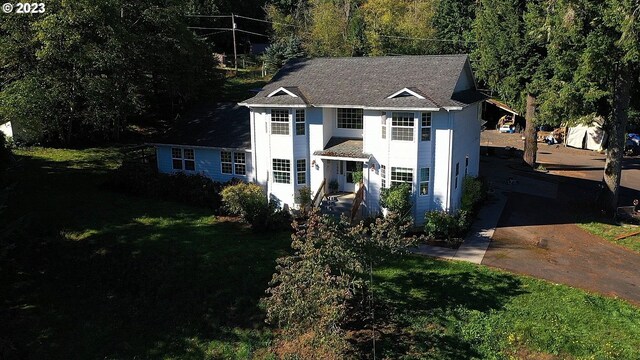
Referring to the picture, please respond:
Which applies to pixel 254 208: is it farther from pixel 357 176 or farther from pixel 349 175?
pixel 349 175

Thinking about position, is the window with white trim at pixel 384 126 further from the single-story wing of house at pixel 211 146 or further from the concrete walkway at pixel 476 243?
the single-story wing of house at pixel 211 146

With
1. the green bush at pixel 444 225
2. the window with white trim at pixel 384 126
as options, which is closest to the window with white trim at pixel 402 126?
the window with white trim at pixel 384 126

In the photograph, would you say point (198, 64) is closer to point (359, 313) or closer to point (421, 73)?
point (421, 73)

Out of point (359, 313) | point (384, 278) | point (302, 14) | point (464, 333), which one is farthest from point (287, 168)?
point (302, 14)

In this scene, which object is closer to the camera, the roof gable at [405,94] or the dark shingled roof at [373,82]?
the roof gable at [405,94]

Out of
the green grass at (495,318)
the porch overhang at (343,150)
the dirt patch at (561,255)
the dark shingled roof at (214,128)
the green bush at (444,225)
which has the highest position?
the dark shingled roof at (214,128)

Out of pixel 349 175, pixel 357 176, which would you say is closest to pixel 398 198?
pixel 357 176
